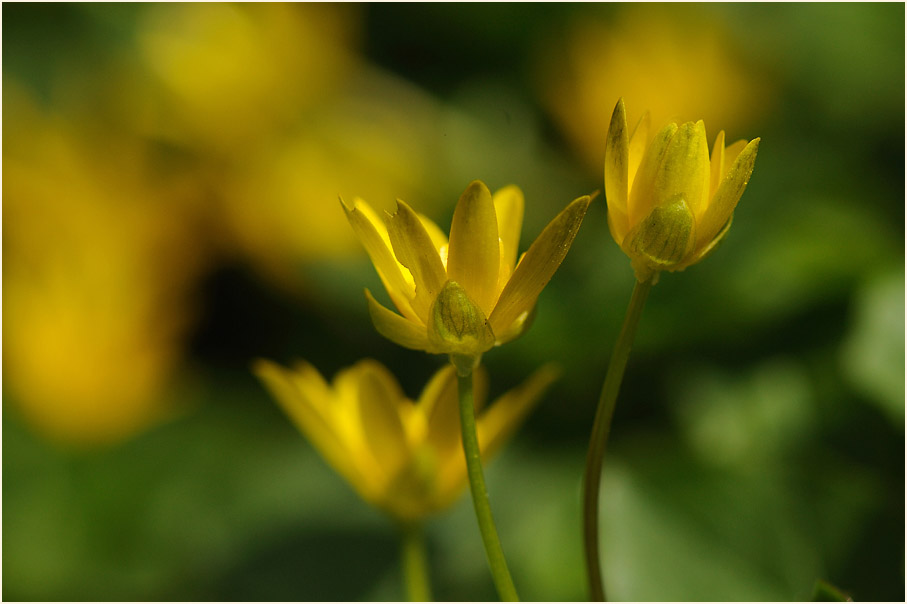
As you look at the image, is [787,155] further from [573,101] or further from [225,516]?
[225,516]

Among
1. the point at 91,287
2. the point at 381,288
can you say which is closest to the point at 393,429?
the point at 381,288

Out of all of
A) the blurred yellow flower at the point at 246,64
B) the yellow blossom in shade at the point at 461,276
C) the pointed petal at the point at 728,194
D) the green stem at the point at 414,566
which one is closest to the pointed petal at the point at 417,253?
the yellow blossom in shade at the point at 461,276

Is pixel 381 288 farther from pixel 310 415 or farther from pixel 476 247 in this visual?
pixel 476 247

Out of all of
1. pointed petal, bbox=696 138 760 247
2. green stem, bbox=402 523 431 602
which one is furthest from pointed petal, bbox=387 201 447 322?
green stem, bbox=402 523 431 602

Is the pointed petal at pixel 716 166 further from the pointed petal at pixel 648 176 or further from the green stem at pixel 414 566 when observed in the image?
the green stem at pixel 414 566

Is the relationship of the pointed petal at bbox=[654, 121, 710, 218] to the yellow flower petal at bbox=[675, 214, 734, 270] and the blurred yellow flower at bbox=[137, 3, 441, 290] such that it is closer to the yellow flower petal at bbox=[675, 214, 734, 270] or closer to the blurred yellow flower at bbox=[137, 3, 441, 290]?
the yellow flower petal at bbox=[675, 214, 734, 270]
